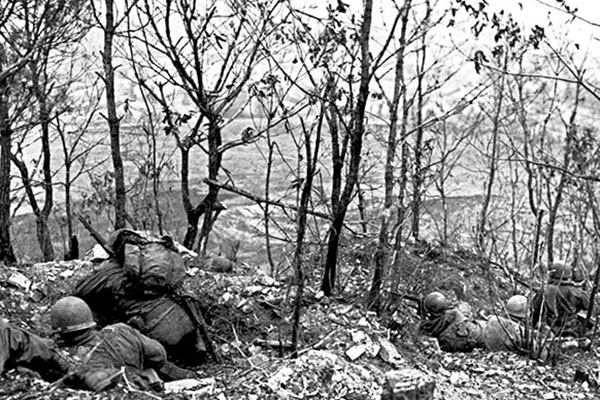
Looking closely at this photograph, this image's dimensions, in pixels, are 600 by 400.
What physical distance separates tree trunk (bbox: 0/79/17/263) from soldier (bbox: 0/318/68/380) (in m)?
6.57

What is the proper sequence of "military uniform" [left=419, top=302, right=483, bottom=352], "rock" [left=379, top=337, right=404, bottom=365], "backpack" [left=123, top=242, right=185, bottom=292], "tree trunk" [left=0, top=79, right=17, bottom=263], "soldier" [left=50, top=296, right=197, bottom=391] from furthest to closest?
"tree trunk" [left=0, top=79, right=17, bottom=263], "military uniform" [left=419, top=302, right=483, bottom=352], "backpack" [left=123, top=242, right=185, bottom=292], "rock" [left=379, top=337, right=404, bottom=365], "soldier" [left=50, top=296, right=197, bottom=391]

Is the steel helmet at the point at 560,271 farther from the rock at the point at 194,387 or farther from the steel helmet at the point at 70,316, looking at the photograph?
the steel helmet at the point at 70,316

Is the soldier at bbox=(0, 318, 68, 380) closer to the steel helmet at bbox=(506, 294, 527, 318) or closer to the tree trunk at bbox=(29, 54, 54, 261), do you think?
the steel helmet at bbox=(506, 294, 527, 318)

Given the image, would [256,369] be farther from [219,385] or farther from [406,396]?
[406,396]

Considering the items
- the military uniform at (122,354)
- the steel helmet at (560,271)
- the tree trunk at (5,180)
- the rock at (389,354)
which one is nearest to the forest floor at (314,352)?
the rock at (389,354)

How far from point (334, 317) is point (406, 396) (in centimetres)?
263

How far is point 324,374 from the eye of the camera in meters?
5.02

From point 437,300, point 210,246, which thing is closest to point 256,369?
point 437,300

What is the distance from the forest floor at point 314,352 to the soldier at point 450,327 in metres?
0.26

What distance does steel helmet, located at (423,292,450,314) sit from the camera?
866 centimetres

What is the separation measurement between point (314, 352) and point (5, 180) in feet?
27.6

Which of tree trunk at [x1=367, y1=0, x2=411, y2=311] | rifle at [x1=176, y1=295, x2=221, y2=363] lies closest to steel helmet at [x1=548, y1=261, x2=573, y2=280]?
tree trunk at [x1=367, y1=0, x2=411, y2=311]

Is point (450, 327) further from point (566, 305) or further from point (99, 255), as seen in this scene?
point (99, 255)

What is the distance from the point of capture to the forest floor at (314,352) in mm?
4887
